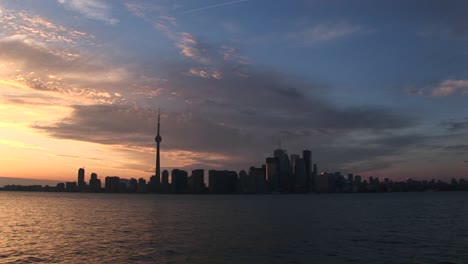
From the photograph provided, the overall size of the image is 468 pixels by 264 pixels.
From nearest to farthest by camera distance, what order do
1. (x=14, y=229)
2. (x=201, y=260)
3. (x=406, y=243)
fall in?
(x=201, y=260) → (x=406, y=243) → (x=14, y=229)

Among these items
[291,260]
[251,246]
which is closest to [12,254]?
[251,246]

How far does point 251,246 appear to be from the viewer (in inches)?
2594

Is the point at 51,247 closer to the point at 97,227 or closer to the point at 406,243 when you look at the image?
the point at 97,227

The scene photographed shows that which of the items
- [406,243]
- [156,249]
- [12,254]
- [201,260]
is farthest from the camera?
[406,243]

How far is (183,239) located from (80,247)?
1672cm

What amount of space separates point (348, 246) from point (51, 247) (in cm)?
4359

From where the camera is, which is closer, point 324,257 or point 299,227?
point 324,257

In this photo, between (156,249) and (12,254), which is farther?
(156,249)

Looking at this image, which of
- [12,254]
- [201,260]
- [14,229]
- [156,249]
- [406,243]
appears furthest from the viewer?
[14,229]

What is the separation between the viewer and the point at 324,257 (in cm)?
5788

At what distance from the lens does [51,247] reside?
6606 cm

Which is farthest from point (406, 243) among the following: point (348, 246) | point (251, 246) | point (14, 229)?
point (14, 229)

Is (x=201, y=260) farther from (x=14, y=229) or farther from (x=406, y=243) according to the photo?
(x=14, y=229)

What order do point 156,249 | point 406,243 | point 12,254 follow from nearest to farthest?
point 12,254 → point 156,249 → point 406,243
